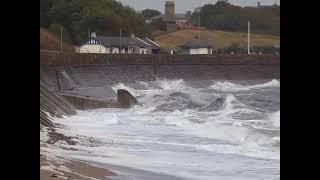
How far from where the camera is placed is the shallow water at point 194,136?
409 cm

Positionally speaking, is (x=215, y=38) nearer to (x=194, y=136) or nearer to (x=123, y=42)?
(x=194, y=136)

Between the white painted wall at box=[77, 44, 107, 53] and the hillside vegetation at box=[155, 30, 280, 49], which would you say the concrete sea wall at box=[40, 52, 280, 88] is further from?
the hillside vegetation at box=[155, 30, 280, 49]

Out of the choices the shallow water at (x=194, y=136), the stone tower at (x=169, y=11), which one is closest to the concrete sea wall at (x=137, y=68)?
the shallow water at (x=194, y=136)

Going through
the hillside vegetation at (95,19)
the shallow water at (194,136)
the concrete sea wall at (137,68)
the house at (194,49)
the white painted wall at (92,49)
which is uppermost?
the hillside vegetation at (95,19)

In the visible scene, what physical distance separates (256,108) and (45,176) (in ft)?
22.0

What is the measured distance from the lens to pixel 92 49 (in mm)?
9875

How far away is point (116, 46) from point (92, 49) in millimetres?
681

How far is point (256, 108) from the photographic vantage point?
939 cm

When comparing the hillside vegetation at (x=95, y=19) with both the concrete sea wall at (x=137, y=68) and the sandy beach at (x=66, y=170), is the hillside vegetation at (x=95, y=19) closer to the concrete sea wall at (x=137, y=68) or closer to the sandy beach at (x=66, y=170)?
the concrete sea wall at (x=137, y=68)

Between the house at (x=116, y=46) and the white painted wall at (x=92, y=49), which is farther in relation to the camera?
the white painted wall at (x=92, y=49)

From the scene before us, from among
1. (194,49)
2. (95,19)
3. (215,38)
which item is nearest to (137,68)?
(194,49)
